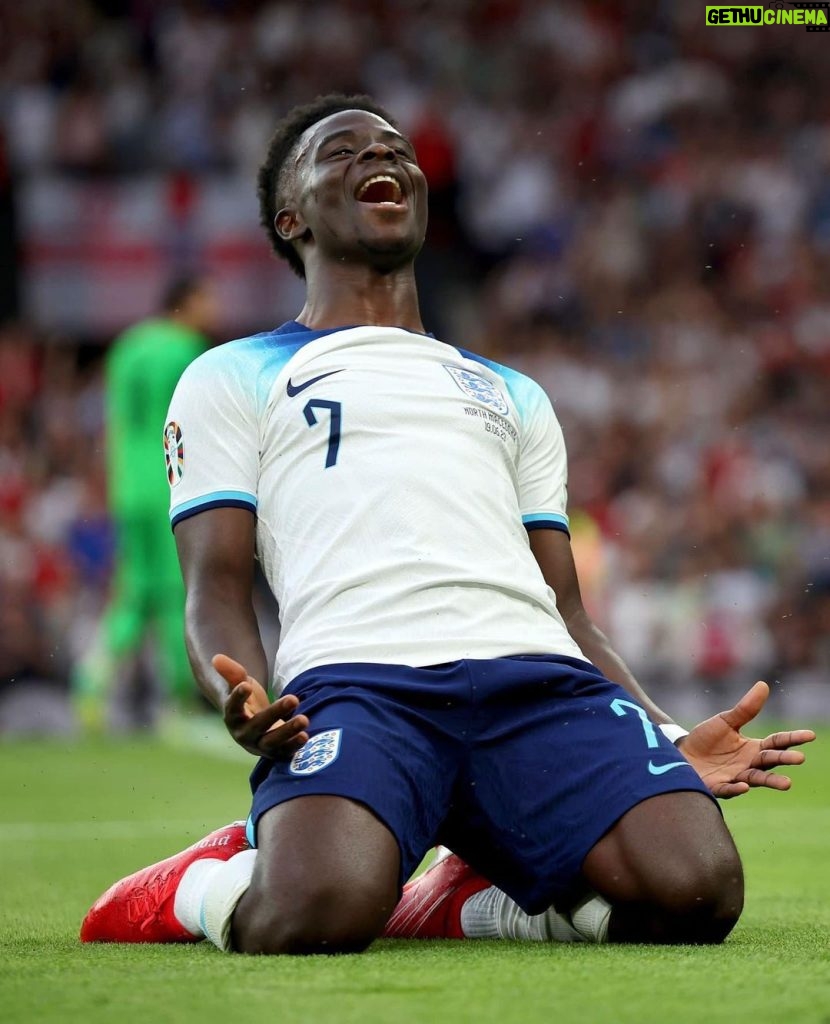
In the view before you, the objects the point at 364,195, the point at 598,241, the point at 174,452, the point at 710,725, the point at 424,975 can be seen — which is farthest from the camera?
the point at 598,241

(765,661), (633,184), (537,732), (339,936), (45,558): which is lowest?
(765,661)

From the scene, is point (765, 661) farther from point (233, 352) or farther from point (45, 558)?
point (233, 352)

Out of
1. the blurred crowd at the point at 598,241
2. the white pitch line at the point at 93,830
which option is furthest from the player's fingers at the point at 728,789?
the blurred crowd at the point at 598,241

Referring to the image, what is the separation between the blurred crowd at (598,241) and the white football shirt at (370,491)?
7.57 meters

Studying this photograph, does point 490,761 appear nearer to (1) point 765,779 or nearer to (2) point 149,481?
(1) point 765,779

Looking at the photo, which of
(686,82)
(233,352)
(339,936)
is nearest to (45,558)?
(686,82)

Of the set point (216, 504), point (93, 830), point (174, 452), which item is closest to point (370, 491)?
point (216, 504)

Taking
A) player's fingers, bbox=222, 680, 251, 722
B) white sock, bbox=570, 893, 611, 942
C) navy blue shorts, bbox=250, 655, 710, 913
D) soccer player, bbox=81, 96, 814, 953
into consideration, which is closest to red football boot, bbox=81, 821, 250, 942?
soccer player, bbox=81, 96, 814, 953

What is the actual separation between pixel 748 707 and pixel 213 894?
0.96 meters

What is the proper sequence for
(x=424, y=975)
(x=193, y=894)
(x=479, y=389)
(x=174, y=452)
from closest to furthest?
(x=424, y=975) → (x=193, y=894) → (x=174, y=452) → (x=479, y=389)

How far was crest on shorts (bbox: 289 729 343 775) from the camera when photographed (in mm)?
2818

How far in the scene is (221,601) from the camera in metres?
3.11

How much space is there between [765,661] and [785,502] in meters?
1.19

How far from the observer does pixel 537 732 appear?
3.00 m
